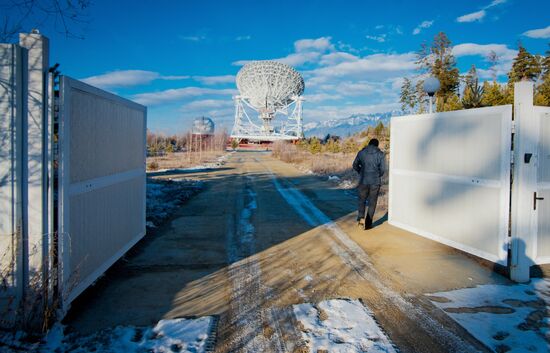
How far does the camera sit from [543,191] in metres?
4.81

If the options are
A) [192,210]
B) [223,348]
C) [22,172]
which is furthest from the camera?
[192,210]

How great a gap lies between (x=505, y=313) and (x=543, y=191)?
6.45ft

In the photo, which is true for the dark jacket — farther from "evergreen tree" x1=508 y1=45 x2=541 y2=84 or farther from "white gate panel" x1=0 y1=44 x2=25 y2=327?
"evergreen tree" x1=508 y1=45 x2=541 y2=84

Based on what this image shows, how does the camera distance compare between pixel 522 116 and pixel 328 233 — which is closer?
pixel 522 116

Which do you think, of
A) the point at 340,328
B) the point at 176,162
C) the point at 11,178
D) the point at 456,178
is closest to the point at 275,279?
the point at 340,328

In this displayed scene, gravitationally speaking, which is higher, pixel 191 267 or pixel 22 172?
pixel 22 172

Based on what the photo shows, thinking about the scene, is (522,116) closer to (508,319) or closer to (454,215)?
(454,215)

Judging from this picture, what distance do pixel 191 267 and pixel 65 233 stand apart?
6.58 feet

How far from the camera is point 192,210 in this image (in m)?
9.79

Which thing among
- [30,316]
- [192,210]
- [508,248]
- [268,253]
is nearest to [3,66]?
[30,316]

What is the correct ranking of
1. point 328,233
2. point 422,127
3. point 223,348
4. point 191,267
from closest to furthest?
point 223,348 → point 191,267 → point 422,127 → point 328,233

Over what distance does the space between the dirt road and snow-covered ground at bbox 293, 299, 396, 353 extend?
97 millimetres

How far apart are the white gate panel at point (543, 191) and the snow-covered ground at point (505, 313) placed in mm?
513

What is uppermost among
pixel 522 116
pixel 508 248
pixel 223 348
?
pixel 522 116
